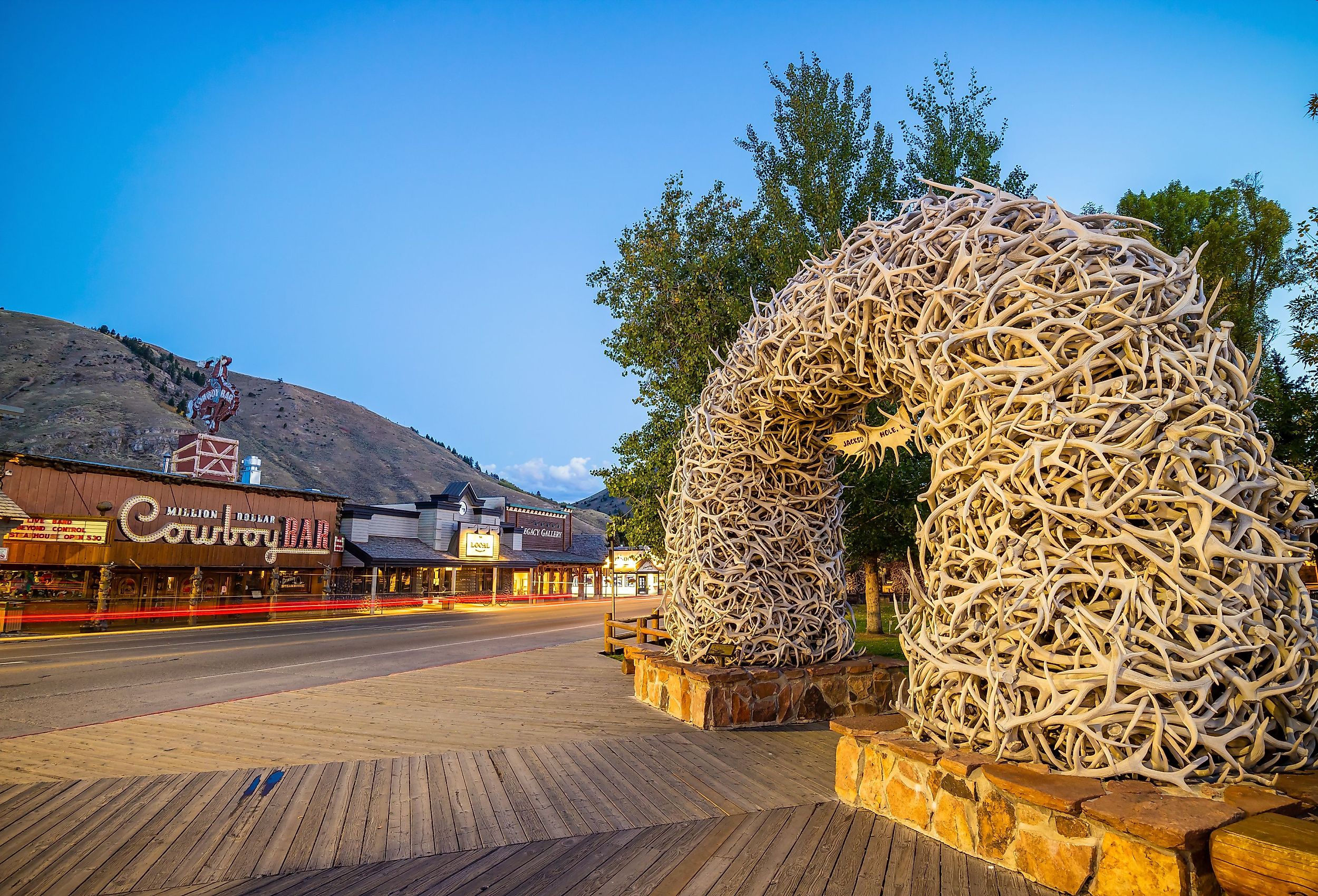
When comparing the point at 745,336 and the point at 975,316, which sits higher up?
the point at 745,336

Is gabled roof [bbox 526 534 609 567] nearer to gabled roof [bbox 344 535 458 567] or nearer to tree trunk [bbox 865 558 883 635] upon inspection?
gabled roof [bbox 344 535 458 567]

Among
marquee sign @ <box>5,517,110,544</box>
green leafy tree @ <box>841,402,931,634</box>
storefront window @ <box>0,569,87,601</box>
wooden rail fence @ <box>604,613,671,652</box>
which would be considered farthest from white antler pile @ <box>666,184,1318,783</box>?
storefront window @ <box>0,569,87,601</box>

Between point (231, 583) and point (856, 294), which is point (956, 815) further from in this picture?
point (231, 583)

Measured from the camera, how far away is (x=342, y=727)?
6.64 metres

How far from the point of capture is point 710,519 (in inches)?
264

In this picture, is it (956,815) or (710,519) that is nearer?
(956,815)

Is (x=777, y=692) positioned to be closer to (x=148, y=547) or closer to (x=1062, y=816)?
(x=1062, y=816)

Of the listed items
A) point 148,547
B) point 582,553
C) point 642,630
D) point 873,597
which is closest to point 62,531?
point 148,547

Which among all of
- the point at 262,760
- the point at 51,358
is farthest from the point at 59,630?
the point at 51,358

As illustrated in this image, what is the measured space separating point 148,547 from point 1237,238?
35.6 m

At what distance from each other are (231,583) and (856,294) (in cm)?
3052

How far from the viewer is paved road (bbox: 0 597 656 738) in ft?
27.0

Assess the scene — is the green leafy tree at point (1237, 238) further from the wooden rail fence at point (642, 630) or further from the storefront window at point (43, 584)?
the storefront window at point (43, 584)

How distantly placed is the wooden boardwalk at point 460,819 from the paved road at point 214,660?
2057 mm
